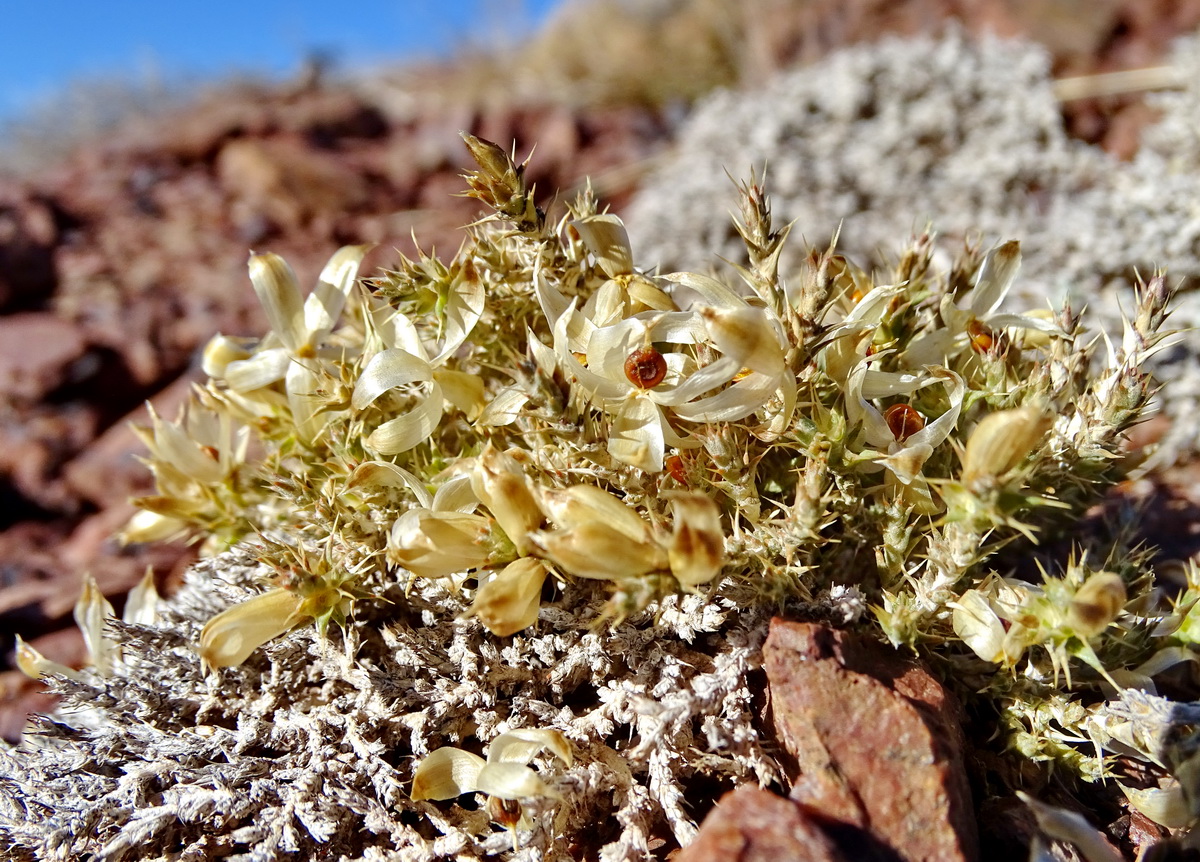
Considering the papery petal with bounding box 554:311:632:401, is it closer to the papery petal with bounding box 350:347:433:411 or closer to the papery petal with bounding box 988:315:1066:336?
the papery petal with bounding box 350:347:433:411

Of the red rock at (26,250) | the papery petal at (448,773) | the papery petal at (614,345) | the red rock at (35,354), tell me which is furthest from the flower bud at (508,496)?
the red rock at (26,250)

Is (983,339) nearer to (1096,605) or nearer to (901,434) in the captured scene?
(901,434)

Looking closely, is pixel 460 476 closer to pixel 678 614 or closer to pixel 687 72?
pixel 678 614

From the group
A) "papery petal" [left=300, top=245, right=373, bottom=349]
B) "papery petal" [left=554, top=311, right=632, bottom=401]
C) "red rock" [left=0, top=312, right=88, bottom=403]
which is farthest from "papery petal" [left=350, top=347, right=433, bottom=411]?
"red rock" [left=0, top=312, right=88, bottom=403]

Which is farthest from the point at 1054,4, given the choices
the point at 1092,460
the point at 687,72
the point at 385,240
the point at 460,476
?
→ the point at 460,476

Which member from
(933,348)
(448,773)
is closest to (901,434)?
(933,348)

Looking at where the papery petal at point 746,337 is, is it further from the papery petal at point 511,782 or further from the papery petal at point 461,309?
the papery petal at point 511,782
